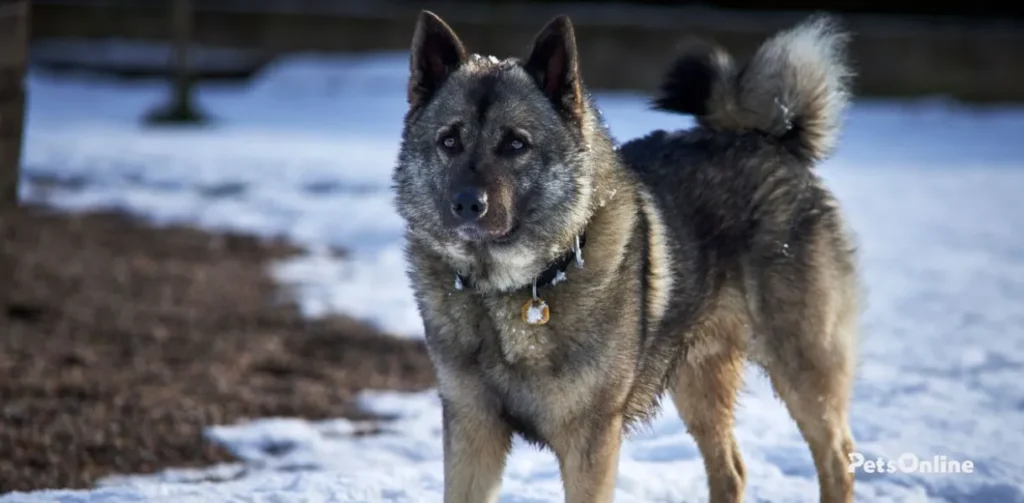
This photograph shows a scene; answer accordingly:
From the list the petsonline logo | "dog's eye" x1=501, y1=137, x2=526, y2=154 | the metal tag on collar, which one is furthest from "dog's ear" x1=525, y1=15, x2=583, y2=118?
the petsonline logo

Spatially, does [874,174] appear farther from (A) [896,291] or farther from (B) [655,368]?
(B) [655,368]

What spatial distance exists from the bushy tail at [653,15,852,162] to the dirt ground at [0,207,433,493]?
261 cm

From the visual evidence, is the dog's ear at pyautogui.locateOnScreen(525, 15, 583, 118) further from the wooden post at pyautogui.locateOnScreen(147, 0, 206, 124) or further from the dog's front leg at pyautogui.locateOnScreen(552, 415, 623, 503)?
the wooden post at pyautogui.locateOnScreen(147, 0, 206, 124)

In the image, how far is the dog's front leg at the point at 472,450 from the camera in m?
3.68

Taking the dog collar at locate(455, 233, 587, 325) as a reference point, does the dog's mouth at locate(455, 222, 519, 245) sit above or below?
above

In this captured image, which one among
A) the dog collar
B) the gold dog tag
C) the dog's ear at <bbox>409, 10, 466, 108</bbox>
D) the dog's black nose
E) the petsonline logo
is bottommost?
the petsonline logo

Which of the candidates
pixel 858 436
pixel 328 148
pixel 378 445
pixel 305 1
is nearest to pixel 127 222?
pixel 328 148

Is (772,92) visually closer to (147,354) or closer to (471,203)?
(471,203)

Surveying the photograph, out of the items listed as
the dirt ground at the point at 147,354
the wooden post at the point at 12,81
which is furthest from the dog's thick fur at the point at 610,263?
the wooden post at the point at 12,81

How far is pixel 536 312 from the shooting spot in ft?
12.0

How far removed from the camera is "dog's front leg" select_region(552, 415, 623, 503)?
142 inches

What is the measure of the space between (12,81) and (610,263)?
17.9 feet

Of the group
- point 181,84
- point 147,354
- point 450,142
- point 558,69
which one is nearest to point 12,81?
point 147,354

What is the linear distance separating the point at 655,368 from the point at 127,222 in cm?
774
